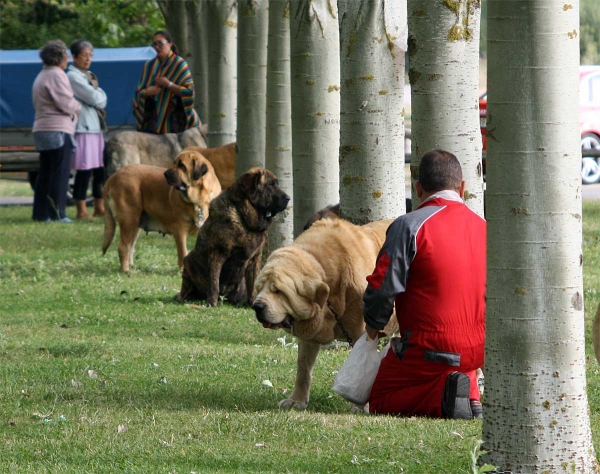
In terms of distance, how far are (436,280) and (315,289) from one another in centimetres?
76

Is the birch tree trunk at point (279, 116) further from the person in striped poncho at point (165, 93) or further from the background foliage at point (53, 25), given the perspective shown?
the background foliage at point (53, 25)

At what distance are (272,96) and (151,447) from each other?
20.3 ft

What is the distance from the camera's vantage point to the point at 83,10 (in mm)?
34281

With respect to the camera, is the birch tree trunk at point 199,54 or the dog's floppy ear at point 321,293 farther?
the birch tree trunk at point 199,54

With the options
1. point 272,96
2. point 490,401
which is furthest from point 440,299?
point 272,96

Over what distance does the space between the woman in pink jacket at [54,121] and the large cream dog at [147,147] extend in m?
1.29

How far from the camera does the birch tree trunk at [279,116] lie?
1076 centimetres

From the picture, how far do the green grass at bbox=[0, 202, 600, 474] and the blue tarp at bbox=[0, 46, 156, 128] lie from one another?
13.9 meters

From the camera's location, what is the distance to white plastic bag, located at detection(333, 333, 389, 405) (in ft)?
20.1

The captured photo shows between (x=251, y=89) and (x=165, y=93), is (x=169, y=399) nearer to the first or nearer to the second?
(x=251, y=89)

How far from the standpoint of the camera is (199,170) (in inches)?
479

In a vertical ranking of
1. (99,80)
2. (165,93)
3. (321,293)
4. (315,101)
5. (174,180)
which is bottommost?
(321,293)

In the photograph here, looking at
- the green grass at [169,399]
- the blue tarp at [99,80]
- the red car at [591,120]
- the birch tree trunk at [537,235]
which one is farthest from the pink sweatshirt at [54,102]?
the birch tree trunk at [537,235]

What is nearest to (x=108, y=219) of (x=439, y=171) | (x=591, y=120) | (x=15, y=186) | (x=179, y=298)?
(x=179, y=298)
